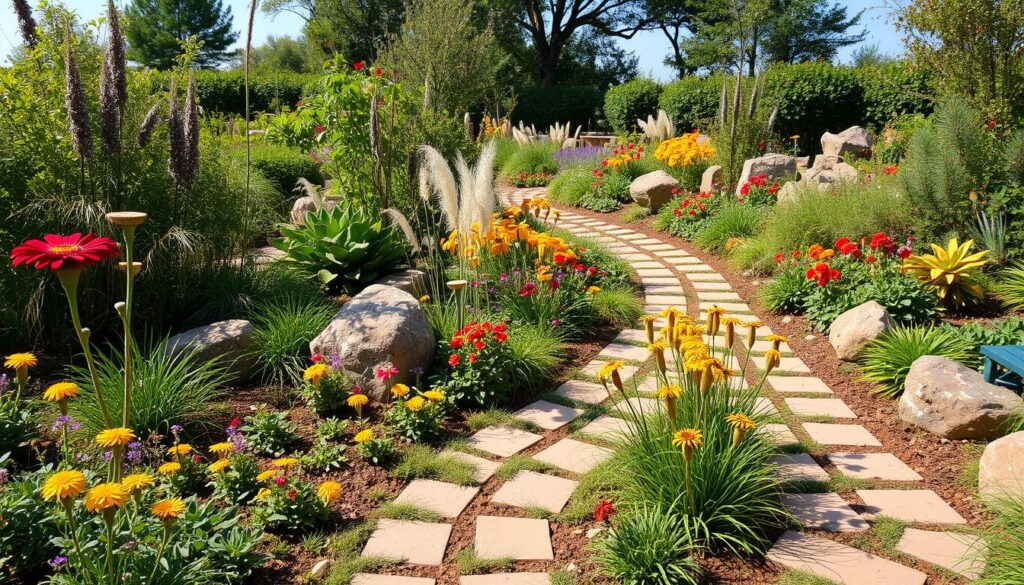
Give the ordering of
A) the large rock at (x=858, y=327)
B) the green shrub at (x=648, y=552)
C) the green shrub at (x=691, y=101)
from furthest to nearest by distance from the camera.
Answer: the green shrub at (x=691, y=101)
the large rock at (x=858, y=327)
the green shrub at (x=648, y=552)

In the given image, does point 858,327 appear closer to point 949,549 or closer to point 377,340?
point 949,549

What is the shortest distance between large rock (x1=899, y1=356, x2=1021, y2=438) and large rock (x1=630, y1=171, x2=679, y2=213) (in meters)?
5.80

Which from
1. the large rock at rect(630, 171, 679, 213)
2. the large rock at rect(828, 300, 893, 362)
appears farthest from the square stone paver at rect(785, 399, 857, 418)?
the large rock at rect(630, 171, 679, 213)

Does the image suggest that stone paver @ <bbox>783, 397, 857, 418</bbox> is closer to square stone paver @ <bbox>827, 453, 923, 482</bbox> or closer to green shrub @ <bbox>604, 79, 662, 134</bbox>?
square stone paver @ <bbox>827, 453, 923, 482</bbox>

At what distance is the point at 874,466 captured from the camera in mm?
3055

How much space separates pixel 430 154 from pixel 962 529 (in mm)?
3300

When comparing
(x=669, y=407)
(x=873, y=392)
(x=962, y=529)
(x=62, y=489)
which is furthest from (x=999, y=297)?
(x=62, y=489)

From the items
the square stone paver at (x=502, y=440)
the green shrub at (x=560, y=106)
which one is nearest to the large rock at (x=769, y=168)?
the square stone paver at (x=502, y=440)

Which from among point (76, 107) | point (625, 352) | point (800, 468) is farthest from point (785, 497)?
point (76, 107)

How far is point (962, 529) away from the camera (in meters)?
2.54

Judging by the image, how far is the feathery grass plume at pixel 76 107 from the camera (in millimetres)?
3420

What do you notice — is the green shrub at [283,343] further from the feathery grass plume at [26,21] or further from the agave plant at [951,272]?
the agave plant at [951,272]

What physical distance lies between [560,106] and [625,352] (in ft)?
67.4

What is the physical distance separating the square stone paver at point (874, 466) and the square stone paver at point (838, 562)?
2.08 feet
